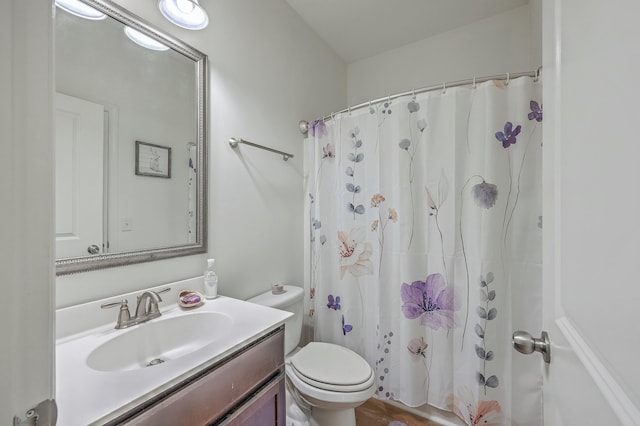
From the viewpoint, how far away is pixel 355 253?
5.42 ft

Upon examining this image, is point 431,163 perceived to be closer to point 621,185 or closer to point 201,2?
point 621,185

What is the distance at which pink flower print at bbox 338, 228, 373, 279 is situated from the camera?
162 centimetres

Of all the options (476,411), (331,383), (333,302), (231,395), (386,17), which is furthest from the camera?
(386,17)

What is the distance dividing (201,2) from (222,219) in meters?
1.06

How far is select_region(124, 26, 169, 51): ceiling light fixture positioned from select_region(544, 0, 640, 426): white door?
1.35m

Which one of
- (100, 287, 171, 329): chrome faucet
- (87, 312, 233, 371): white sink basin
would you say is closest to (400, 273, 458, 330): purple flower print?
(87, 312, 233, 371): white sink basin

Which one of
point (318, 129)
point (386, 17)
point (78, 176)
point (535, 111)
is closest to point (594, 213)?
point (535, 111)

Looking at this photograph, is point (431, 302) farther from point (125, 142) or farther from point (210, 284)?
point (125, 142)

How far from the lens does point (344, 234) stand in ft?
5.52

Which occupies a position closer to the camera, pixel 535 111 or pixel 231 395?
pixel 231 395

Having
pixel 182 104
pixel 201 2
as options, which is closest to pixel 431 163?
pixel 182 104

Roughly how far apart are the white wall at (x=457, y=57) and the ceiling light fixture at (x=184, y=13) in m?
1.64

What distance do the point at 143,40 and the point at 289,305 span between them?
142 centimetres

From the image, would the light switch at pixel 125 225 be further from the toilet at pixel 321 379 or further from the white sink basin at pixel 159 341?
the toilet at pixel 321 379
